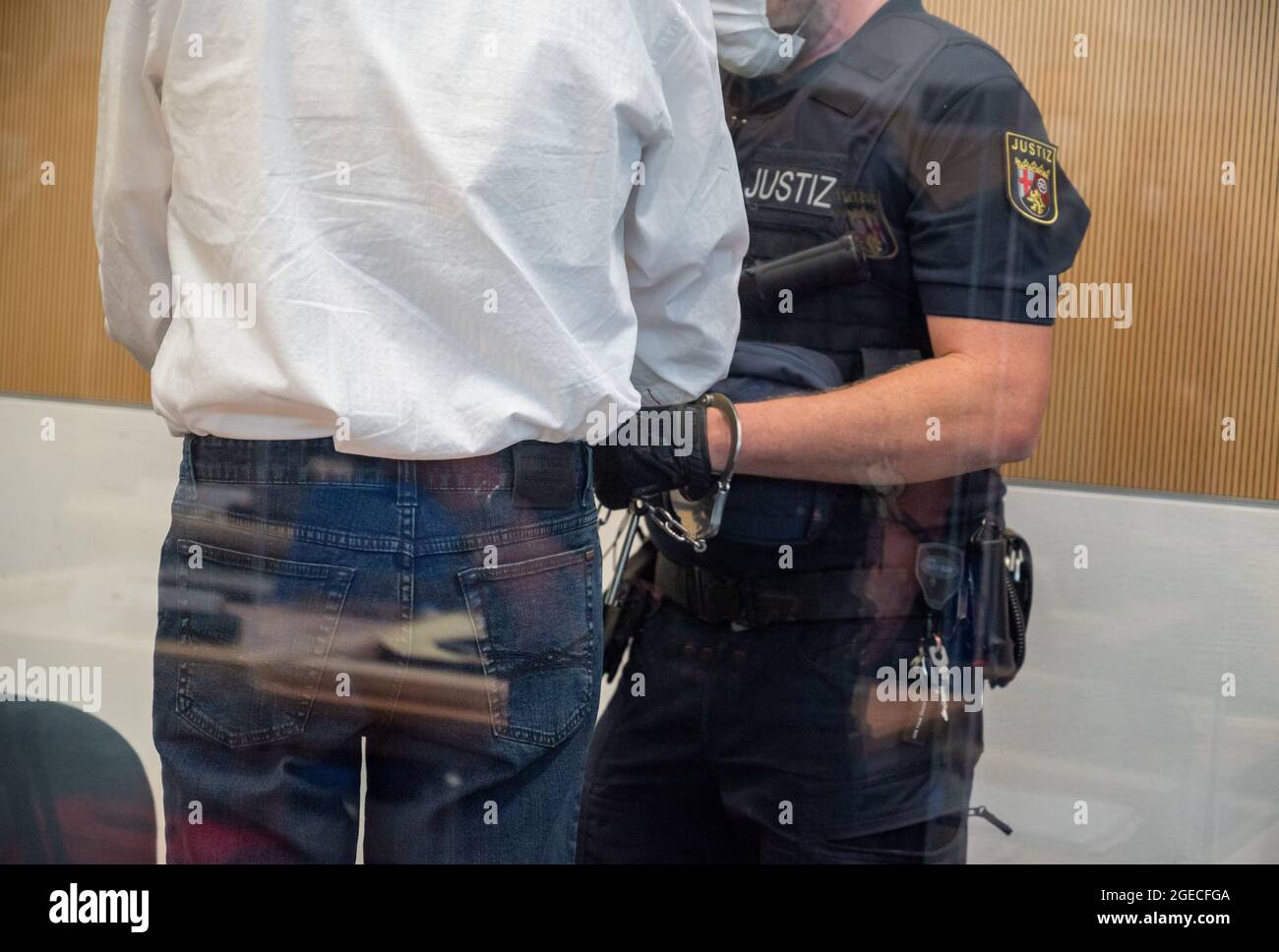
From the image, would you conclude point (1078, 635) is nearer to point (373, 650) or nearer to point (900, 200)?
point (900, 200)

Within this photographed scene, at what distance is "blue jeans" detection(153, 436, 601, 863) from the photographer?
0.77m

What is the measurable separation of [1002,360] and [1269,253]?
0.33 metres

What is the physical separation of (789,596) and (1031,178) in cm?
47

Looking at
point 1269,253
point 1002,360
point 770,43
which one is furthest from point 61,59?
point 1269,253

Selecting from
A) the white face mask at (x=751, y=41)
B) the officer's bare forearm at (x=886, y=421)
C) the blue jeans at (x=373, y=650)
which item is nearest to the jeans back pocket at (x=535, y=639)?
the blue jeans at (x=373, y=650)

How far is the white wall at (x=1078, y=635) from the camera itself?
1.19m

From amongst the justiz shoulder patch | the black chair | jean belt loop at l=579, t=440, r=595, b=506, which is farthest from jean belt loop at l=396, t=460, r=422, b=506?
the justiz shoulder patch

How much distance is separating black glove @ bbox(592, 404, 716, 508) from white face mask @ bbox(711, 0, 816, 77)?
362mm

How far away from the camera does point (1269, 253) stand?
3.97 ft
